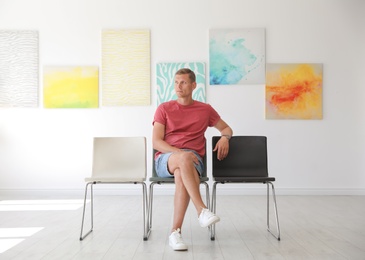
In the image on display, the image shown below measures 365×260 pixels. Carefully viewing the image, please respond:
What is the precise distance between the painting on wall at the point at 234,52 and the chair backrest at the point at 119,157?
229 centimetres

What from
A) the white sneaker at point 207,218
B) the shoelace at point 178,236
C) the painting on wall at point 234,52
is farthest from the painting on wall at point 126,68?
the white sneaker at point 207,218

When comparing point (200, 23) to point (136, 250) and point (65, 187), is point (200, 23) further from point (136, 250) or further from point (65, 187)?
point (136, 250)

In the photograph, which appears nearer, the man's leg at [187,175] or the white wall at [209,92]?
the man's leg at [187,175]

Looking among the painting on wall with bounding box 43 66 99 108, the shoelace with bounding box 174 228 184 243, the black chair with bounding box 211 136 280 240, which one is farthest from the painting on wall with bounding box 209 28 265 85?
the shoelace with bounding box 174 228 184 243

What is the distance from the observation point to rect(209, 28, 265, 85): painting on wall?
5695mm

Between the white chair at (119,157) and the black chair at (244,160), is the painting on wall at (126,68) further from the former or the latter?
the black chair at (244,160)

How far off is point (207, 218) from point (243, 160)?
0.92 meters

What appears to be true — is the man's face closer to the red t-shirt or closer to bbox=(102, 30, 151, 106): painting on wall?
the red t-shirt

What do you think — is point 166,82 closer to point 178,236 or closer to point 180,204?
point 180,204

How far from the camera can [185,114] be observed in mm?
3445

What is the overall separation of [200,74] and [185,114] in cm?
234

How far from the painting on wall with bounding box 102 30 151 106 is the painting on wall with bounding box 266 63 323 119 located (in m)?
1.53

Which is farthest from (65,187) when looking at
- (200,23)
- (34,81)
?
(200,23)

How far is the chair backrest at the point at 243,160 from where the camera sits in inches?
141
